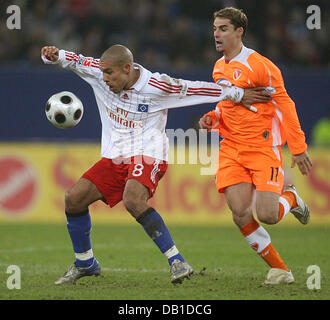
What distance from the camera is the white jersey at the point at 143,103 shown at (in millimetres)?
6133

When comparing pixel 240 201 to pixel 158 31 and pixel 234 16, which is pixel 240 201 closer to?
pixel 234 16

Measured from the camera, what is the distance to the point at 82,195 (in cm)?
617

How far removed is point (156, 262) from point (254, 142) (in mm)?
2125

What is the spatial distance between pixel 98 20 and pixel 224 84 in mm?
9485

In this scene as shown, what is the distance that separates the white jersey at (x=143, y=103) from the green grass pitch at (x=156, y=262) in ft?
4.00

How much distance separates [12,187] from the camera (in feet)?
37.9

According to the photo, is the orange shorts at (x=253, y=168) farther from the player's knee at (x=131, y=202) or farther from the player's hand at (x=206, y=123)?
the player's knee at (x=131, y=202)

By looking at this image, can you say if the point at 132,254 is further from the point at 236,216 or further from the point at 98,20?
the point at 98,20

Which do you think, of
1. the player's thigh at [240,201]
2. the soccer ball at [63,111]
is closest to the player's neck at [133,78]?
the soccer ball at [63,111]

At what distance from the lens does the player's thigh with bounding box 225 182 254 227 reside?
6.25m

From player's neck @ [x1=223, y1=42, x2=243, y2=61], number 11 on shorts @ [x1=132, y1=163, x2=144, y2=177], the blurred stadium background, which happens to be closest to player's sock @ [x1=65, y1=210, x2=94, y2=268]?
number 11 on shorts @ [x1=132, y1=163, x2=144, y2=177]

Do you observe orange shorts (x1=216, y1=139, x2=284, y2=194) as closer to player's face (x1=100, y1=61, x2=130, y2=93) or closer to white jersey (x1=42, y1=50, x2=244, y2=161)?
white jersey (x1=42, y1=50, x2=244, y2=161)

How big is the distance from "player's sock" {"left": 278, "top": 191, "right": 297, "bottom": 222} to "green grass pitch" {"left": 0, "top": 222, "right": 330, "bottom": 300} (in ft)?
2.12

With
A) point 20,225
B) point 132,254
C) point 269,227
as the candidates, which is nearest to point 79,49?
point 20,225
